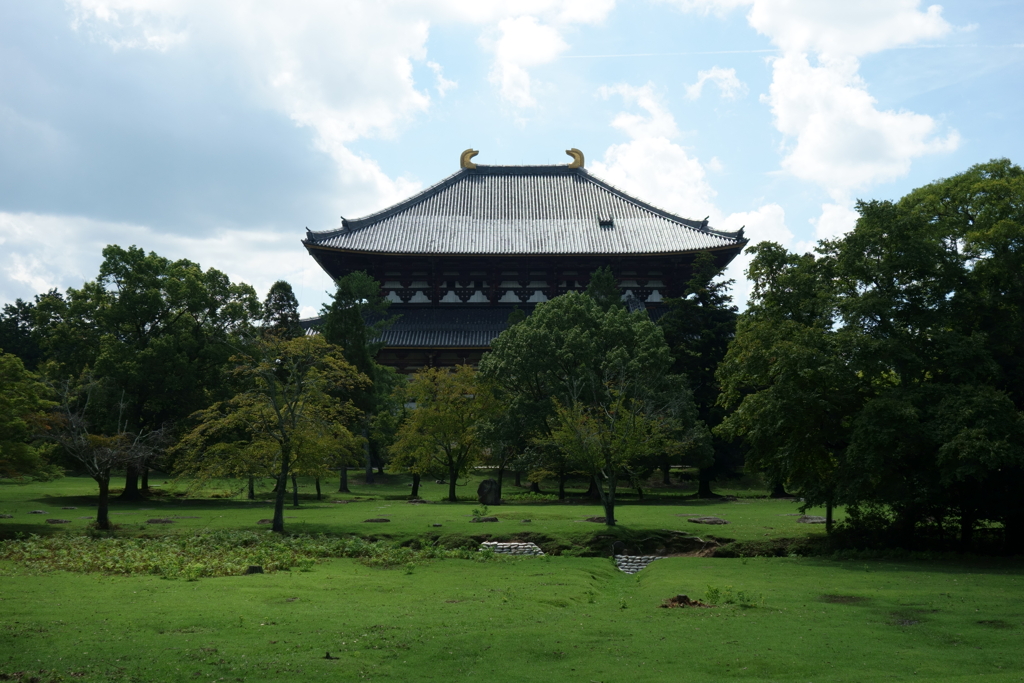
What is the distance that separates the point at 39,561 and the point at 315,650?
11675 millimetres

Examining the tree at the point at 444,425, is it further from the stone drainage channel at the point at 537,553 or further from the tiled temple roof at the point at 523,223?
the tiled temple roof at the point at 523,223

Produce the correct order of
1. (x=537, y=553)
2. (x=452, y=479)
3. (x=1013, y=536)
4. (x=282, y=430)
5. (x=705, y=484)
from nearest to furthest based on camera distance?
(x=1013, y=536)
(x=537, y=553)
(x=282, y=430)
(x=452, y=479)
(x=705, y=484)

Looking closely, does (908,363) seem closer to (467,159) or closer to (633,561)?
(633,561)

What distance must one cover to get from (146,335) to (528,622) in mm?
28388

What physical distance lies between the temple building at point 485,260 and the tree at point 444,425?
1393cm

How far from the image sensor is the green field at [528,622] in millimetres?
10680

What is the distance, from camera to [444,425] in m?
35.7

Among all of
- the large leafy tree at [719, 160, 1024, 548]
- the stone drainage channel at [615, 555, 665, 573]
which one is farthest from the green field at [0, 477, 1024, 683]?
the large leafy tree at [719, 160, 1024, 548]

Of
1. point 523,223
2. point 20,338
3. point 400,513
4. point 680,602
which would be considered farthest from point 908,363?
point 20,338

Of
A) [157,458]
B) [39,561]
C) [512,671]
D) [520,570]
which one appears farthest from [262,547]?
[512,671]

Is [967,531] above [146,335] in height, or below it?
below

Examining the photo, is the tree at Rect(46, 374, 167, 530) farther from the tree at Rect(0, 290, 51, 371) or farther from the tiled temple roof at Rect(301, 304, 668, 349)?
the tree at Rect(0, 290, 51, 371)

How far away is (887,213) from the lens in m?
22.4

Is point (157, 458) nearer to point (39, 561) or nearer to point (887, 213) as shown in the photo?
point (39, 561)
